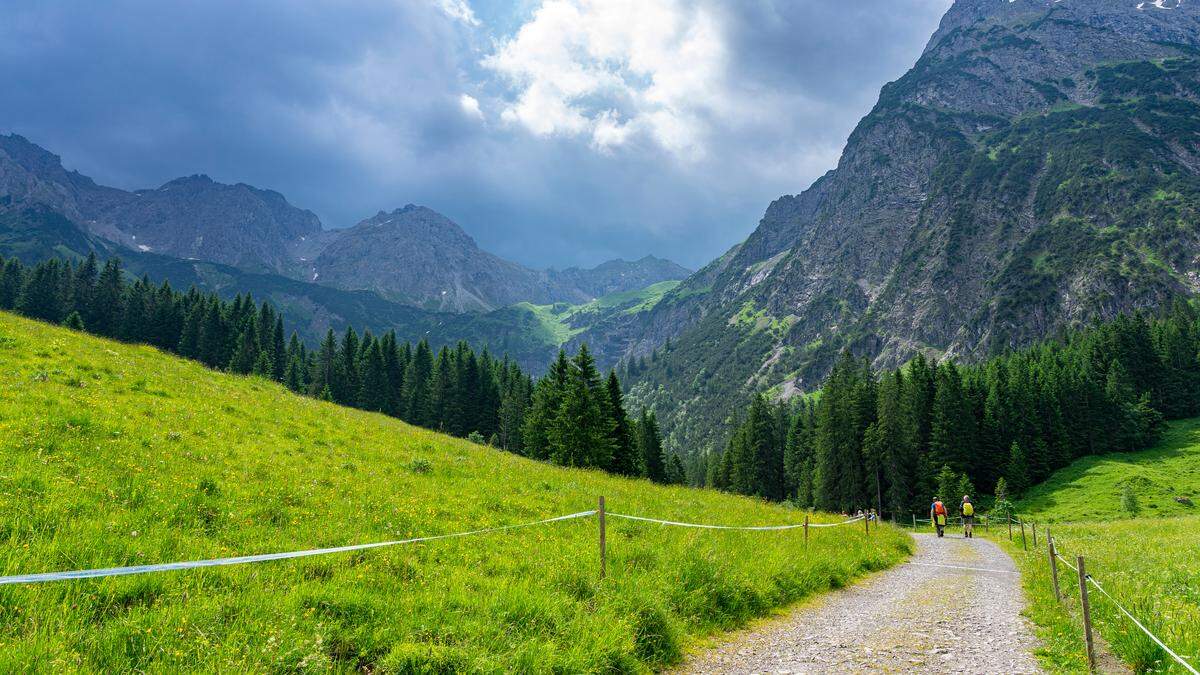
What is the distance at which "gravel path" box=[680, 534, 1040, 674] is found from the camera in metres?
8.62

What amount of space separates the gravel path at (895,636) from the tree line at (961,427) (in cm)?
6381

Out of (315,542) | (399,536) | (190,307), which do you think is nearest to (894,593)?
(399,536)

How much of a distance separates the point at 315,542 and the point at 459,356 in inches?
3642

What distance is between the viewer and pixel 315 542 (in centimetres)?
922

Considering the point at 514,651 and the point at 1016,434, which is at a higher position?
the point at 1016,434

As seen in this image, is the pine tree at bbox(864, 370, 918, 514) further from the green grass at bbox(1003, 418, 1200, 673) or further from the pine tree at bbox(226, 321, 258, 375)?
the pine tree at bbox(226, 321, 258, 375)

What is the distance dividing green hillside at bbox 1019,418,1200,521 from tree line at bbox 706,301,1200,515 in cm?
347

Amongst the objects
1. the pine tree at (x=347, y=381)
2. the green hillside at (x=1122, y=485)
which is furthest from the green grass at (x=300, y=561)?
the pine tree at (x=347, y=381)

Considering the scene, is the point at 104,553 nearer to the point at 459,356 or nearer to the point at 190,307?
the point at 459,356

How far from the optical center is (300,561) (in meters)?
8.11

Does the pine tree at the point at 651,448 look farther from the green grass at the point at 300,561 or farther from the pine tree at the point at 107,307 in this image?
the pine tree at the point at 107,307

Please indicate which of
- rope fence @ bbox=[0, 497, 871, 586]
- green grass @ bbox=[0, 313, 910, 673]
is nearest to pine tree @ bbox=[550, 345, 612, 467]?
rope fence @ bbox=[0, 497, 871, 586]

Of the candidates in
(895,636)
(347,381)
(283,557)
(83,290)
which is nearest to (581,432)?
(895,636)

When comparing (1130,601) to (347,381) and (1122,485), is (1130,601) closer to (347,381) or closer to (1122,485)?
(1122,485)
